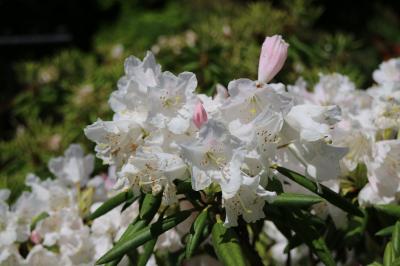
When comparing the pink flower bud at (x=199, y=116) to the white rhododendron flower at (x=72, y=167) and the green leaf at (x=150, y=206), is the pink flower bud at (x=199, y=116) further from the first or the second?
the white rhododendron flower at (x=72, y=167)

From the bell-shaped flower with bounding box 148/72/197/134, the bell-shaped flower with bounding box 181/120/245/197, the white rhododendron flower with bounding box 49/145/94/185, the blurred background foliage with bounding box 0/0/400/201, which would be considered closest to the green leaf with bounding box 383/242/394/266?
the bell-shaped flower with bounding box 181/120/245/197

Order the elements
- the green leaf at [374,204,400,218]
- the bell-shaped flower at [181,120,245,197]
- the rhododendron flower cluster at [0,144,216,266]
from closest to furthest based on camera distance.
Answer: the bell-shaped flower at [181,120,245,197] < the green leaf at [374,204,400,218] < the rhododendron flower cluster at [0,144,216,266]

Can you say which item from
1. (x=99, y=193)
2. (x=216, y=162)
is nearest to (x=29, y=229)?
(x=99, y=193)

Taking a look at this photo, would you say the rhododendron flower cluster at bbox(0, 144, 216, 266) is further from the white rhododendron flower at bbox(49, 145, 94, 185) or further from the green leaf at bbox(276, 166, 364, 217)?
the green leaf at bbox(276, 166, 364, 217)

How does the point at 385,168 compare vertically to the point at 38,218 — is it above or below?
above

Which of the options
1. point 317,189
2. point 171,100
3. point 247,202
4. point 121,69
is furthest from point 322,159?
point 121,69

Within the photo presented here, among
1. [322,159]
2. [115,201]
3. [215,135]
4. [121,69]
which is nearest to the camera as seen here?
[215,135]

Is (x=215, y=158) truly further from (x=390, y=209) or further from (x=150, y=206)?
(x=390, y=209)
